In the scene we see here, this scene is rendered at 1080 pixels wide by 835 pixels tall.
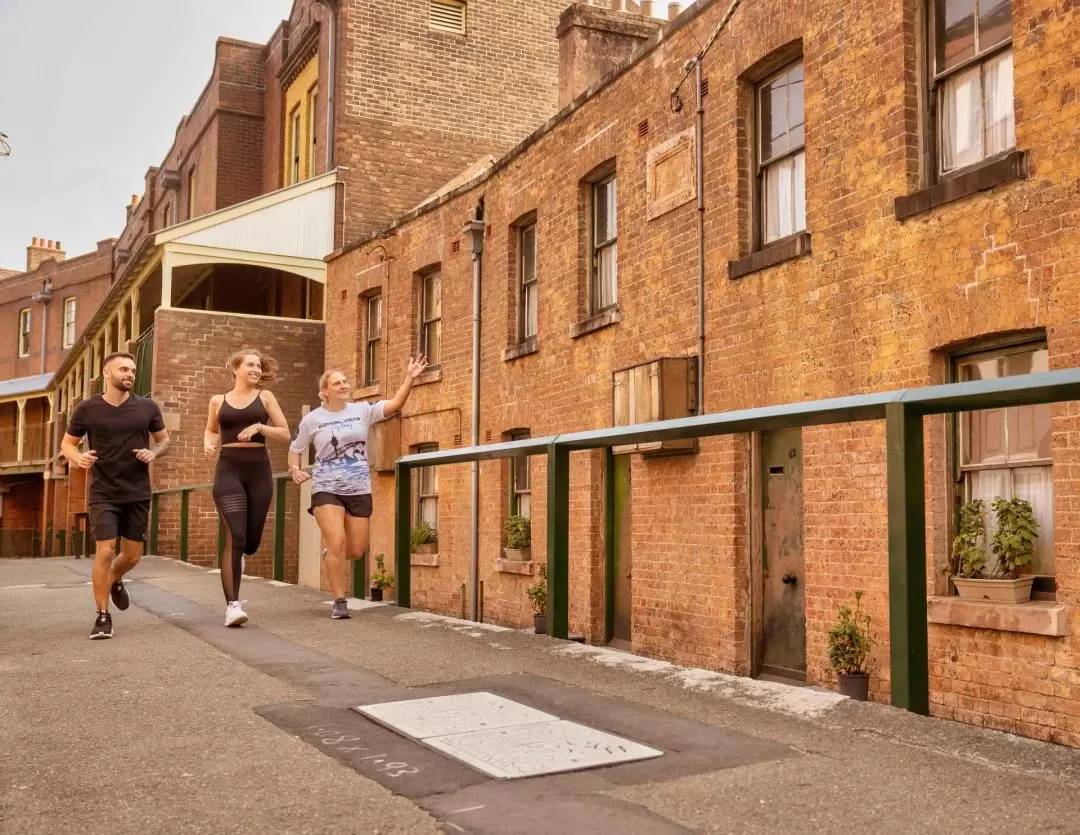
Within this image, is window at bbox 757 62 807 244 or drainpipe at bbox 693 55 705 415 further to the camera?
drainpipe at bbox 693 55 705 415

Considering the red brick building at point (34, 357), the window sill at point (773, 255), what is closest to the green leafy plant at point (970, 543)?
the window sill at point (773, 255)

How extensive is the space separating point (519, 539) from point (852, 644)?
6246mm

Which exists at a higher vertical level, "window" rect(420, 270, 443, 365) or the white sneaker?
"window" rect(420, 270, 443, 365)

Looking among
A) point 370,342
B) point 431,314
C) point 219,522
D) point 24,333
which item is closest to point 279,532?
point 219,522

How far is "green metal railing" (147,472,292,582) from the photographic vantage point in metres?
13.6

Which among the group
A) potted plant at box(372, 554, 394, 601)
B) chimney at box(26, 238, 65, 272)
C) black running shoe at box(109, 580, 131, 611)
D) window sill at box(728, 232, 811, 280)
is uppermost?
chimney at box(26, 238, 65, 272)

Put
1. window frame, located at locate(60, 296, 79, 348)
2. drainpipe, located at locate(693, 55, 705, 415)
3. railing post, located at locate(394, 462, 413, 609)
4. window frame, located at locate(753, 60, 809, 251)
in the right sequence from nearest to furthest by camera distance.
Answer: railing post, located at locate(394, 462, 413, 609), window frame, located at locate(753, 60, 809, 251), drainpipe, located at locate(693, 55, 705, 415), window frame, located at locate(60, 296, 79, 348)

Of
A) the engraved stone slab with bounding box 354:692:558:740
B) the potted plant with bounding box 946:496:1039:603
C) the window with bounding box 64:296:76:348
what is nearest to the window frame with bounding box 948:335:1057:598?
the potted plant with bounding box 946:496:1039:603

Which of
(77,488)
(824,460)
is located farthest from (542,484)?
(77,488)

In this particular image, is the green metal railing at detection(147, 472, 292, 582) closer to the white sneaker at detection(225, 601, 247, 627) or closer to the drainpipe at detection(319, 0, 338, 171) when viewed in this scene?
the white sneaker at detection(225, 601, 247, 627)

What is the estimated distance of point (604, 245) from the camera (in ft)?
41.3

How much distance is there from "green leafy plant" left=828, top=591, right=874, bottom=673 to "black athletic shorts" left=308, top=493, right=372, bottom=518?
3465mm

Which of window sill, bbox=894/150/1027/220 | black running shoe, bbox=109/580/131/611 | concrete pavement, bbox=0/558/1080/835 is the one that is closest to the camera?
concrete pavement, bbox=0/558/1080/835

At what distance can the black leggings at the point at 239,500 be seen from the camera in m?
8.19
